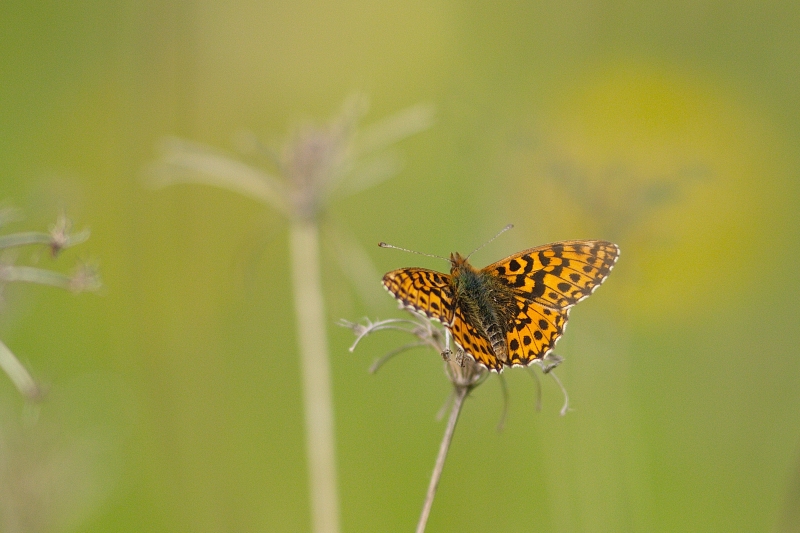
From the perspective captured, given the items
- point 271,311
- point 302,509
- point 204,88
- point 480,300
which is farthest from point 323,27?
point 480,300

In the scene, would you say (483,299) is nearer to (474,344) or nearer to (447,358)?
(474,344)

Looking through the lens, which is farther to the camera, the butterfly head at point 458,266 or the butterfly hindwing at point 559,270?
the butterfly head at point 458,266

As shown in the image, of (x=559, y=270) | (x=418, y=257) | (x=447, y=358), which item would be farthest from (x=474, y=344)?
(x=418, y=257)

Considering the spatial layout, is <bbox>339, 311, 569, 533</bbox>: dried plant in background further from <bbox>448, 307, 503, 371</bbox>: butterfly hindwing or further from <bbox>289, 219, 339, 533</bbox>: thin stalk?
<bbox>289, 219, 339, 533</bbox>: thin stalk

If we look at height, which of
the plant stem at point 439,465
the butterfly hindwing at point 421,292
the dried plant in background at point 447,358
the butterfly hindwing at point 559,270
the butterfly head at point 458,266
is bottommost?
the plant stem at point 439,465

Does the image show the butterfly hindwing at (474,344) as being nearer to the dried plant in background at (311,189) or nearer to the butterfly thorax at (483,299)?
the butterfly thorax at (483,299)

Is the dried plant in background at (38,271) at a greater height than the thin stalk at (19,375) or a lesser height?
greater

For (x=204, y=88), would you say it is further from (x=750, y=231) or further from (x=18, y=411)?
(x=750, y=231)

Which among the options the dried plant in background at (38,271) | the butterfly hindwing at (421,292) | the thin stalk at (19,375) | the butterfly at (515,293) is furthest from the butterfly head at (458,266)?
the thin stalk at (19,375)
